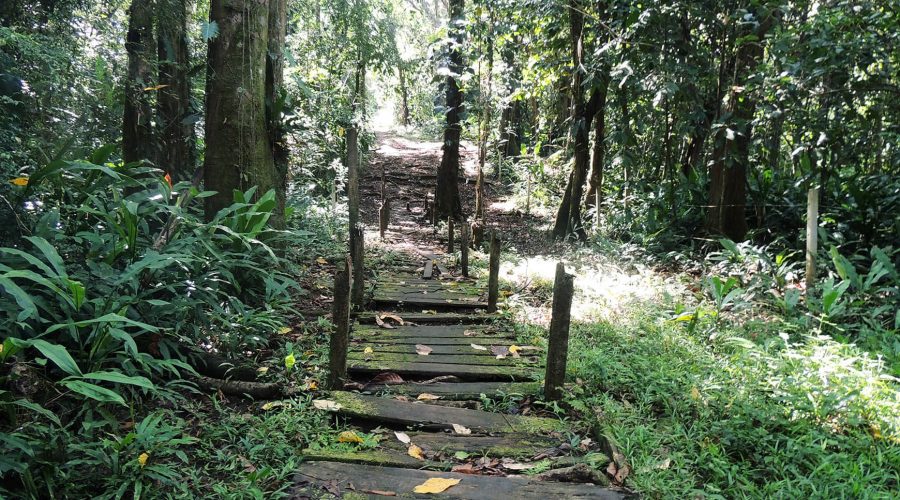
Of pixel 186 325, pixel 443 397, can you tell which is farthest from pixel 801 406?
A: pixel 186 325

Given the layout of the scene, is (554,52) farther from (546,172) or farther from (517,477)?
(517,477)

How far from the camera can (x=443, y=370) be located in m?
4.82

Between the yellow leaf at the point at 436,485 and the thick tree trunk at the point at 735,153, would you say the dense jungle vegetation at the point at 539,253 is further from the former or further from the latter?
the yellow leaf at the point at 436,485

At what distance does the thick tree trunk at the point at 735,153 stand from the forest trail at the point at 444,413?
12.4 feet

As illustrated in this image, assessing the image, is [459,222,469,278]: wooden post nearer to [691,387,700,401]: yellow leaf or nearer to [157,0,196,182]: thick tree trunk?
[157,0,196,182]: thick tree trunk

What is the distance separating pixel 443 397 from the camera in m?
4.38

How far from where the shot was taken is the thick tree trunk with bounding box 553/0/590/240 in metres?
10.3

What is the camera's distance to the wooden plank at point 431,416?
3.89 meters

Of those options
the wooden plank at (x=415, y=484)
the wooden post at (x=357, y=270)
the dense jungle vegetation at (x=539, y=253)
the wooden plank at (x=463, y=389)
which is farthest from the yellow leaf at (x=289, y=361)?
the wooden post at (x=357, y=270)

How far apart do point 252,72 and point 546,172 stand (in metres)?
11.2

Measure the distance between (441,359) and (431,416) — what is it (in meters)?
1.11

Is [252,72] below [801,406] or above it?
above

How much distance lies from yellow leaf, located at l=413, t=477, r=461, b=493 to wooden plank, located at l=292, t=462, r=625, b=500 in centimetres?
2

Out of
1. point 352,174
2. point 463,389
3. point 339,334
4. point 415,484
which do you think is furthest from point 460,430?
point 352,174
